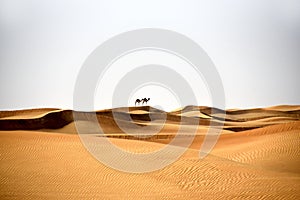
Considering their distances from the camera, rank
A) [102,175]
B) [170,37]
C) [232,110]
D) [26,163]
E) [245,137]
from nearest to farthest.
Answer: [102,175]
[26,163]
[170,37]
[245,137]
[232,110]

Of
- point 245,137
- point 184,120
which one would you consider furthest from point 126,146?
point 184,120

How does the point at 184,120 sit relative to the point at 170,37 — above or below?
Answer: below

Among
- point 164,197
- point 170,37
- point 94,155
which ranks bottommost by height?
point 164,197

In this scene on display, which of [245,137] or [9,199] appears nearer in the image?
[9,199]

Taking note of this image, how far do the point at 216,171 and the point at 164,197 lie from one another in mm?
985

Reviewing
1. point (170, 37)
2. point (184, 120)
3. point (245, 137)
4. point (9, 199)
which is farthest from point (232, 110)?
point (9, 199)

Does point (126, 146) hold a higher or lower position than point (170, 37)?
lower

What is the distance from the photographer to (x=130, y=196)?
3.12m

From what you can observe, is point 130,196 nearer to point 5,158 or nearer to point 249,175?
point 249,175

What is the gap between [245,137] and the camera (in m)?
7.32

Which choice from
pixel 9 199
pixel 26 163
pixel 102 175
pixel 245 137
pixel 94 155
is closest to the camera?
pixel 9 199

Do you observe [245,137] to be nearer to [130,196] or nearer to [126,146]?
[126,146]

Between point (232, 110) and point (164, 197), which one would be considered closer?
point (164, 197)

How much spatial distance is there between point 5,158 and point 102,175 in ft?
3.91
